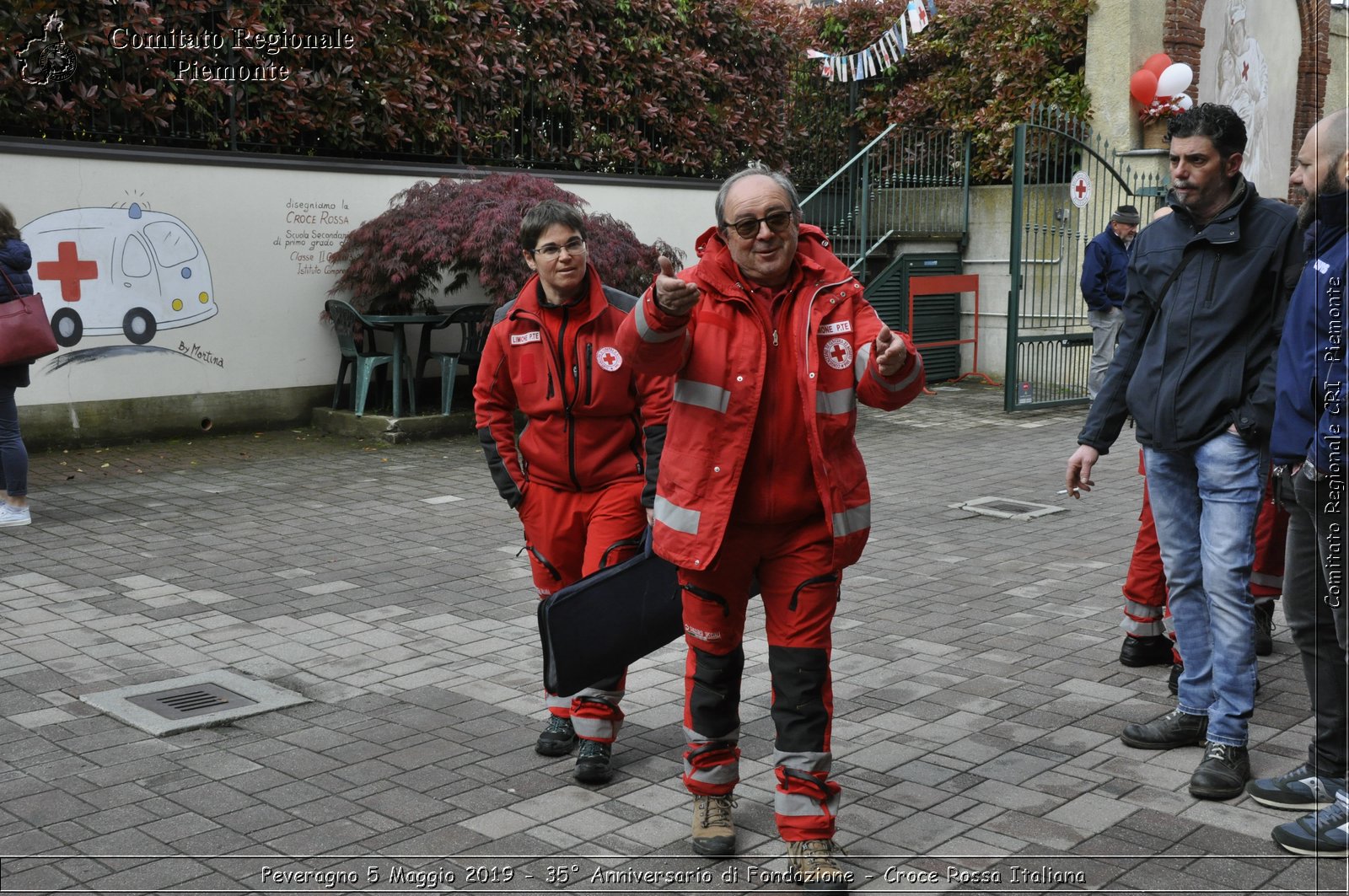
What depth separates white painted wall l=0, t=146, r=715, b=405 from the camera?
10.3 m

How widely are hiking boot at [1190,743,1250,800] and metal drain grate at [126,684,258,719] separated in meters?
3.37

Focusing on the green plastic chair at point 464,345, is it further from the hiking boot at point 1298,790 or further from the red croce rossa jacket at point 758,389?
the hiking boot at point 1298,790

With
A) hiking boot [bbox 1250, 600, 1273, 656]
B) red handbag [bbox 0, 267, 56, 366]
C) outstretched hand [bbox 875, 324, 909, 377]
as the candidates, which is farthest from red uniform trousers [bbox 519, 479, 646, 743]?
red handbag [bbox 0, 267, 56, 366]

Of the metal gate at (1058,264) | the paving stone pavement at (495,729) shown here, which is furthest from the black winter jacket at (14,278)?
the metal gate at (1058,264)

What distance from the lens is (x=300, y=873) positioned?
3.65 m

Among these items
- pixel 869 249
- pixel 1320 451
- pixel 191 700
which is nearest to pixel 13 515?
pixel 191 700

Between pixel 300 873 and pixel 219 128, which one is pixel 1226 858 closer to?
pixel 300 873

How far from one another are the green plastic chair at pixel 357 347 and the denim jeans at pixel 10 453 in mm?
3633

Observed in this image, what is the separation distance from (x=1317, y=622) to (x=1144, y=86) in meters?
12.8

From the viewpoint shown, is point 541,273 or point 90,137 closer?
point 541,273

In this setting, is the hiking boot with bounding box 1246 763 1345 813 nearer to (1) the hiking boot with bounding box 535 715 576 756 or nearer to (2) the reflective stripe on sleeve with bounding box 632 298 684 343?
(1) the hiking boot with bounding box 535 715 576 756

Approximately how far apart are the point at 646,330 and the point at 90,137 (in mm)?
8919

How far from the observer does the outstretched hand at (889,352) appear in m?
3.33

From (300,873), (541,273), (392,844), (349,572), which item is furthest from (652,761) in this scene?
(349,572)
